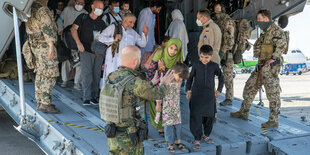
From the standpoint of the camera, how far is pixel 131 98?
2410 mm

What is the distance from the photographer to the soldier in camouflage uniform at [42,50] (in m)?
4.03

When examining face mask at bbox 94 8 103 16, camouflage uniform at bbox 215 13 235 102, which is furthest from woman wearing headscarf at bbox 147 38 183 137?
camouflage uniform at bbox 215 13 235 102

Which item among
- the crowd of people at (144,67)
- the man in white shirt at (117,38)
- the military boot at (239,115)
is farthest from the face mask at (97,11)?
the military boot at (239,115)

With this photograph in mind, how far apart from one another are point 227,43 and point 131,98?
3203mm

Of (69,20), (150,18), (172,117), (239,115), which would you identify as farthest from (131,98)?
(69,20)

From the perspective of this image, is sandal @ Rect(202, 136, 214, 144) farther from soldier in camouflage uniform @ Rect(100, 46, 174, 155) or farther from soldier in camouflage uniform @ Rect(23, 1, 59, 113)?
soldier in camouflage uniform @ Rect(23, 1, 59, 113)

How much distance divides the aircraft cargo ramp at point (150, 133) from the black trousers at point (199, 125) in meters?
0.12

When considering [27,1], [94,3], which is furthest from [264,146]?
[27,1]

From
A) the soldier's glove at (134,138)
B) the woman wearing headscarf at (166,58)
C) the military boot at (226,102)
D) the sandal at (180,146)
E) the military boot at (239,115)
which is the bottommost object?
the sandal at (180,146)

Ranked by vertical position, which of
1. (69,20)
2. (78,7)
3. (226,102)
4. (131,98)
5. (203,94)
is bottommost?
(226,102)

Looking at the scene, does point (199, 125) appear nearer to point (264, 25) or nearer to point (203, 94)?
A: point (203, 94)

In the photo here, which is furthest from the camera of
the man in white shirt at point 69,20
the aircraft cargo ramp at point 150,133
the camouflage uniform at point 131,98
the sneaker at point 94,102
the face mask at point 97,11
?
the man in white shirt at point 69,20

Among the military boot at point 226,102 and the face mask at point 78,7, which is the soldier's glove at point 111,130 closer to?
the face mask at point 78,7

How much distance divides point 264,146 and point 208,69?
1.09 meters
